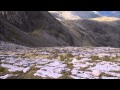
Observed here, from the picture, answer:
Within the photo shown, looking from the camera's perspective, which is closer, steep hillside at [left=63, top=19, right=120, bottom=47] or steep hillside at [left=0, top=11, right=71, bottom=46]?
steep hillside at [left=0, top=11, right=71, bottom=46]

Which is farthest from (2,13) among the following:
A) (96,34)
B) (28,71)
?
(96,34)

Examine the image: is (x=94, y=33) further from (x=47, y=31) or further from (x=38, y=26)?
(x=38, y=26)

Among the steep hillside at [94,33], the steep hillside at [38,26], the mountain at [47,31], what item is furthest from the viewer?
the steep hillside at [94,33]

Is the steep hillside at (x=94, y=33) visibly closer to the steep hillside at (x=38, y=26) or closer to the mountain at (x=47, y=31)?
the mountain at (x=47, y=31)

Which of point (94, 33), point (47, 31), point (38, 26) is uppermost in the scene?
point (38, 26)

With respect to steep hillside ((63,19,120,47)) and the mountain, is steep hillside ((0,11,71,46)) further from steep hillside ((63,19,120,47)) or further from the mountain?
steep hillside ((63,19,120,47))

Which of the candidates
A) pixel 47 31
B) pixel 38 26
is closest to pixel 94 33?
pixel 47 31

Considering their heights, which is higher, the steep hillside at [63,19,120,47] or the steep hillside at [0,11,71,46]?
the steep hillside at [0,11,71,46]

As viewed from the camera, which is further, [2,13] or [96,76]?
[2,13]

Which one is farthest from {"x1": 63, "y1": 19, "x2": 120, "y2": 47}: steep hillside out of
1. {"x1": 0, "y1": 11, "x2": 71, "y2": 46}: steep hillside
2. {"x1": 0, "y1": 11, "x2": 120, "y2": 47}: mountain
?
{"x1": 0, "y1": 11, "x2": 71, "y2": 46}: steep hillside

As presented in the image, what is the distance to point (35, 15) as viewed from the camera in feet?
289

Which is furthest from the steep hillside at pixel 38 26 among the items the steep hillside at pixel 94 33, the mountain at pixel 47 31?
the steep hillside at pixel 94 33
